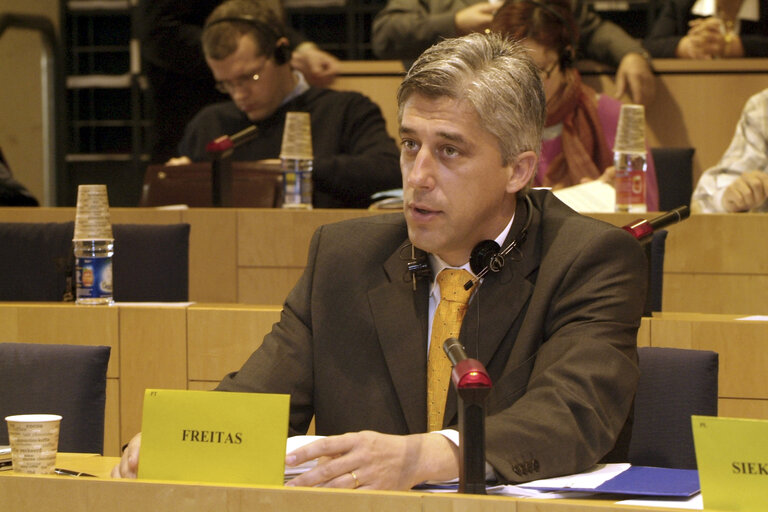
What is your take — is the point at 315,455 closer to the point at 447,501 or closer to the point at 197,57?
the point at 447,501

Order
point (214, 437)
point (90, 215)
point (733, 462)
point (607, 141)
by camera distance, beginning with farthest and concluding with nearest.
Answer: point (607, 141), point (90, 215), point (214, 437), point (733, 462)

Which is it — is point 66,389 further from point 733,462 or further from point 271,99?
point 271,99

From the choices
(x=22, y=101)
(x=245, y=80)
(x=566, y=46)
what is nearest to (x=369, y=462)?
(x=566, y=46)

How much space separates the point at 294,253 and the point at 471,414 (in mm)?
2127

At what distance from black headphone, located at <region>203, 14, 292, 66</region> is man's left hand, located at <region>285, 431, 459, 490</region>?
3.04m

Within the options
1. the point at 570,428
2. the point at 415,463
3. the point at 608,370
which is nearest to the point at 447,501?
the point at 415,463

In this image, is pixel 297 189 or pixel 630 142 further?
pixel 297 189

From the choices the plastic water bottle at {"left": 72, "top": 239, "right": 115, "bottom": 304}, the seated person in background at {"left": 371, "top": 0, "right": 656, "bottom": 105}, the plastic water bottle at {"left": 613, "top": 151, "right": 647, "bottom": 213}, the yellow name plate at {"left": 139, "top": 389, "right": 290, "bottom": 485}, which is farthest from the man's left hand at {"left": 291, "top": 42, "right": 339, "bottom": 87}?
the yellow name plate at {"left": 139, "top": 389, "right": 290, "bottom": 485}

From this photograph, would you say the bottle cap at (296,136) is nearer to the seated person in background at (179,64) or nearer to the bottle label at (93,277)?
the seated person in background at (179,64)

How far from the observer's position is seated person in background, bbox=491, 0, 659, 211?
3764 millimetres

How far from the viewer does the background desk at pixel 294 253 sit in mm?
3123

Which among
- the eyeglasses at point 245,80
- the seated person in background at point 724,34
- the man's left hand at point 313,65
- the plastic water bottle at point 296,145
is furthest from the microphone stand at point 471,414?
the seated person in background at point 724,34

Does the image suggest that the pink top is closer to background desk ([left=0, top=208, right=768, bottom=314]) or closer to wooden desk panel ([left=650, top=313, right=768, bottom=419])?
background desk ([left=0, top=208, right=768, bottom=314])

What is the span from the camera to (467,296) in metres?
1.96
